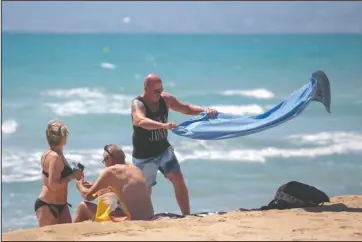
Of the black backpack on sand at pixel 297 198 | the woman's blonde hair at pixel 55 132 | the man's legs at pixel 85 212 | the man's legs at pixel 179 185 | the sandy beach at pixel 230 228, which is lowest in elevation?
the sandy beach at pixel 230 228

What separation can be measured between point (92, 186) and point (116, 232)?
0.73 metres

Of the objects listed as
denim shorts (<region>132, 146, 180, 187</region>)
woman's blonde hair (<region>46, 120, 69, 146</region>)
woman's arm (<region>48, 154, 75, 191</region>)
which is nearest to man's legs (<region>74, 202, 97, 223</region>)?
woman's arm (<region>48, 154, 75, 191</region>)

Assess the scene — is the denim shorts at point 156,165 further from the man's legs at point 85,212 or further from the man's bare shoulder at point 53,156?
the man's bare shoulder at point 53,156

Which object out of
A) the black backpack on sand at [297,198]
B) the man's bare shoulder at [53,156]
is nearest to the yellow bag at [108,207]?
the man's bare shoulder at [53,156]

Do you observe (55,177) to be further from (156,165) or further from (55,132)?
(156,165)

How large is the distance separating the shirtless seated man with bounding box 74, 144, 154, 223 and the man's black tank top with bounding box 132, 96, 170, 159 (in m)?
0.77

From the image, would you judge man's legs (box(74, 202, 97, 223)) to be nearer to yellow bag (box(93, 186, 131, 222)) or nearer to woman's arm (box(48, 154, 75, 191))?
yellow bag (box(93, 186, 131, 222))

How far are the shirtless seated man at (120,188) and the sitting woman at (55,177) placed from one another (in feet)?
0.50

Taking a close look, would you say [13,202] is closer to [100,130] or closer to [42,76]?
[100,130]

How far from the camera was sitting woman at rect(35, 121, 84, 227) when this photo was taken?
7309 millimetres

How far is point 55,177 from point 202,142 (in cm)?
1075

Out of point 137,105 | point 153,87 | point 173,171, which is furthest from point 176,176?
point 153,87

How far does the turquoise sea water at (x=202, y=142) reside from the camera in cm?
1367

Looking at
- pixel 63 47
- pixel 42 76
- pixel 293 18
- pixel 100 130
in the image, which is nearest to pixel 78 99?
pixel 100 130
